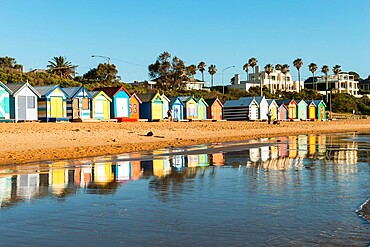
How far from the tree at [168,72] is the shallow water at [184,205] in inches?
2833

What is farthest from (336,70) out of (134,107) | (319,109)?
(134,107)

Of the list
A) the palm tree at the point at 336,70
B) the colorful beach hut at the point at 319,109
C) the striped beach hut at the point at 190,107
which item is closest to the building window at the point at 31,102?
the striped beach hut at the point at 190,107

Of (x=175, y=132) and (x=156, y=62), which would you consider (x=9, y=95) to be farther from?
(x=156, y=62)

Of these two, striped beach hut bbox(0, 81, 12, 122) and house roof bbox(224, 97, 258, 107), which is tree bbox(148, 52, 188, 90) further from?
striped beach hut bbox(0, 81, 12, 122)

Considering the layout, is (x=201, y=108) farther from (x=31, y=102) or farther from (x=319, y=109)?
(x=319, y=109)

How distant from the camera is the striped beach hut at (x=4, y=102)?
3672cm

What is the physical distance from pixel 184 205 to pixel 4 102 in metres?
30.5

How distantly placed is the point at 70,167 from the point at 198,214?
9268 mm

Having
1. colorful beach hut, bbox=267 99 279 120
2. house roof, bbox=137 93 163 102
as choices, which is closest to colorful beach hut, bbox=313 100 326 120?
colorful beach hut, bbox=267 99 279 120

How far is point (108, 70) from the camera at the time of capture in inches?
3086

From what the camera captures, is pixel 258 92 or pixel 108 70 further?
pixel 258 92

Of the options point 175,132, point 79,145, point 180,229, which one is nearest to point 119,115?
point 175,132

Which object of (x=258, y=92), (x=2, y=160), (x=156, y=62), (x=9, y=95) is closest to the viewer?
(x=2, y=160)

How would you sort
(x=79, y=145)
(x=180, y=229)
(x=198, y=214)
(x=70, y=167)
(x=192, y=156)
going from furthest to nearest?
(x=79, y=145), (x=192, y=156), (x=70, y=167), (x=198, y=214), (x=180, y=229)
